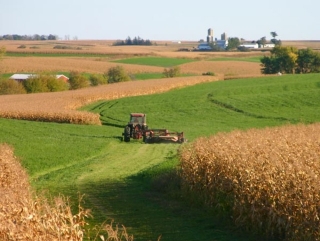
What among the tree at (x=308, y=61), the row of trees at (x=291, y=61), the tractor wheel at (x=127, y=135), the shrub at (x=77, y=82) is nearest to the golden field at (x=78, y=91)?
the shrub at (x=77, y=82)

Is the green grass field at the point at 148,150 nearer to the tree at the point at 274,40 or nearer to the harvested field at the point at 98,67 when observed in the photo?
the harvested field at the point at 98,67

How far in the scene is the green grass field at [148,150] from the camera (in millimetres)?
17625

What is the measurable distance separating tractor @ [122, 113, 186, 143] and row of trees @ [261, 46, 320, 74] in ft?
218

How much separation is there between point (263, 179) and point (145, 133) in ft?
73.5

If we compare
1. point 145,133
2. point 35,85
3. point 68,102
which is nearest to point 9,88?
point 35,85

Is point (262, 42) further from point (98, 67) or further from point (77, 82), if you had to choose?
point (77, 82)

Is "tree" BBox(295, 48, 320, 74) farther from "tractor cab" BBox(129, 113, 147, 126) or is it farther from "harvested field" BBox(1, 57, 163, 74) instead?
"tractor cab" BBox(129, 113, 147, 126)

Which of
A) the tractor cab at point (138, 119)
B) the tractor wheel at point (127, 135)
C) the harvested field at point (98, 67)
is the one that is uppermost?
the tractor cab at point (138, 119)

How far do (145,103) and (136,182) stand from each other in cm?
3600

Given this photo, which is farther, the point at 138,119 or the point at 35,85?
the point at 35,85

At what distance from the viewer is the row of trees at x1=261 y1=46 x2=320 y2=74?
10181 cm

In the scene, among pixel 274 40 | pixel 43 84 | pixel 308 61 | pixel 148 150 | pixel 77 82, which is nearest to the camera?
pixel 148 150

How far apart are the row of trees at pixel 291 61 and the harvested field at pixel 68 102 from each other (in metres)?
20.0

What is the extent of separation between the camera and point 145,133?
3697cm
